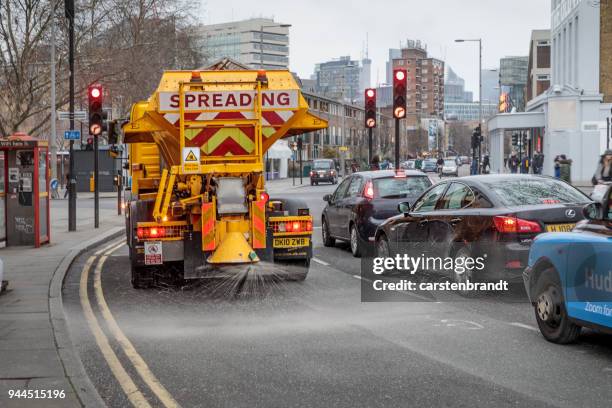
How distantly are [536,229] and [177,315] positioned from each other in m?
4.20

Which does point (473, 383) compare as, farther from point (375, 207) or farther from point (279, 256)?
point (375, 207)

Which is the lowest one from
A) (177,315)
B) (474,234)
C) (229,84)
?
(177,315)

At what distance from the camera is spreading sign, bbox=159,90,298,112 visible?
12102 millimetres

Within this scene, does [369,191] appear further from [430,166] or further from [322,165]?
[430,166]

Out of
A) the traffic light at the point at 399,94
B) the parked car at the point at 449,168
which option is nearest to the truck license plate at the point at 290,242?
the traffic light at the point at 399,94

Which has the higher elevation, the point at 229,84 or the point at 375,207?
the point at 229,84

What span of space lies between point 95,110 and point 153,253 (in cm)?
1335

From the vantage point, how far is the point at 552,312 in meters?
8.09

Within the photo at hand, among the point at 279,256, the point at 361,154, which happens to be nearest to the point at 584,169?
the point at 279,256

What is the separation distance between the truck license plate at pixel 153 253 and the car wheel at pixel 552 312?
17.3 feet

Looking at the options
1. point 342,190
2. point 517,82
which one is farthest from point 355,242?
point 517,82

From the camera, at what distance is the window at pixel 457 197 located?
1134 centimetres

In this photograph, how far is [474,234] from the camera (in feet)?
35.1

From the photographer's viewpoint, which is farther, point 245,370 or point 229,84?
point 229,84
